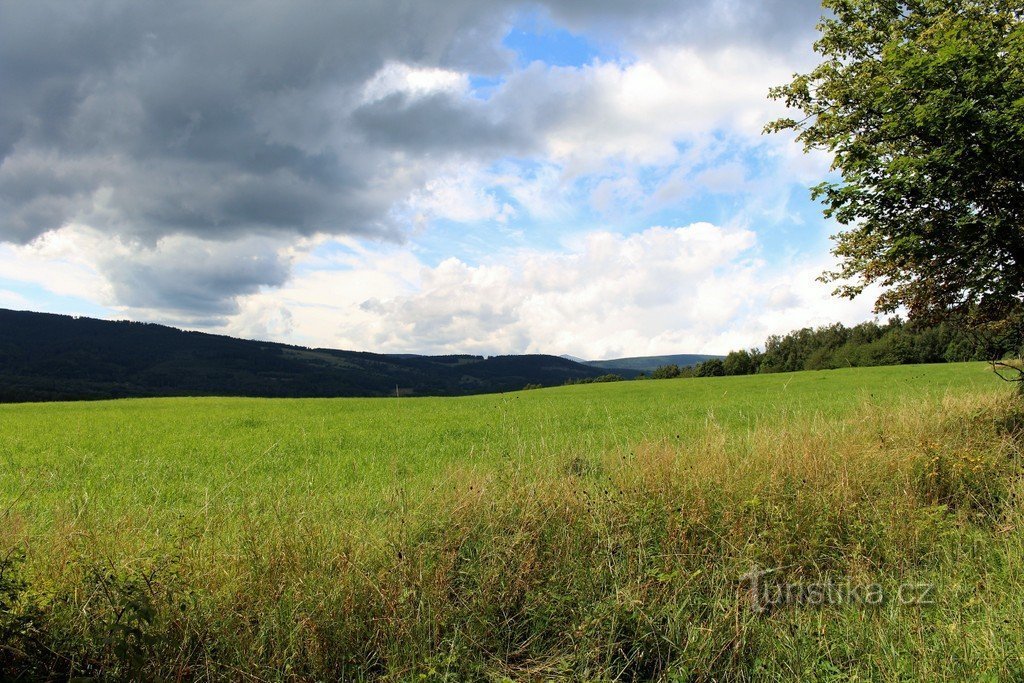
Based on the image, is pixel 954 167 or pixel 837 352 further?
pixel 837 352

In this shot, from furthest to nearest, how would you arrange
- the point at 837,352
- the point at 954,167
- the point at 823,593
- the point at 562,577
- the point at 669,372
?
the point at 669,372, the point at 837,352, the point at 954,167, the point at 823,593, the point at 562,577

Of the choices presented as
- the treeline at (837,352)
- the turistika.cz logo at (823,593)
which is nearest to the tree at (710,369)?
the treeline at (837,352)

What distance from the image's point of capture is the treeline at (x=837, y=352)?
68869 millimetres

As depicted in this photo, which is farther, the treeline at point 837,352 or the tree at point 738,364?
the tree at point 738,364

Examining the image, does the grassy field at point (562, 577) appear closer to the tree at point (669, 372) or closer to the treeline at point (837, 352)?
the treeline at point (837, 352)

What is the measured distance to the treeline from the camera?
226ft

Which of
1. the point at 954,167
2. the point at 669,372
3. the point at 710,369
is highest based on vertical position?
the point at 954,167

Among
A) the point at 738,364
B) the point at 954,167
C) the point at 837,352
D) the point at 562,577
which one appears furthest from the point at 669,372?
the point at 562,577

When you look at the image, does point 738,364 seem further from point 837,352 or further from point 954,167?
point 954,167

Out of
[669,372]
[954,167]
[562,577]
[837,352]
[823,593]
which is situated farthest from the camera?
[669,372]

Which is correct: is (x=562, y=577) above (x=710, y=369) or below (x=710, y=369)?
below

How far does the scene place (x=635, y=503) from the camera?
698 centimetres

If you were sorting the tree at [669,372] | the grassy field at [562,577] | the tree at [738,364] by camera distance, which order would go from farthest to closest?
the tree at [669,372] < the tree at [738,364] < the grassy field at [562,577]

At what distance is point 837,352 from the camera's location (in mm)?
93375
